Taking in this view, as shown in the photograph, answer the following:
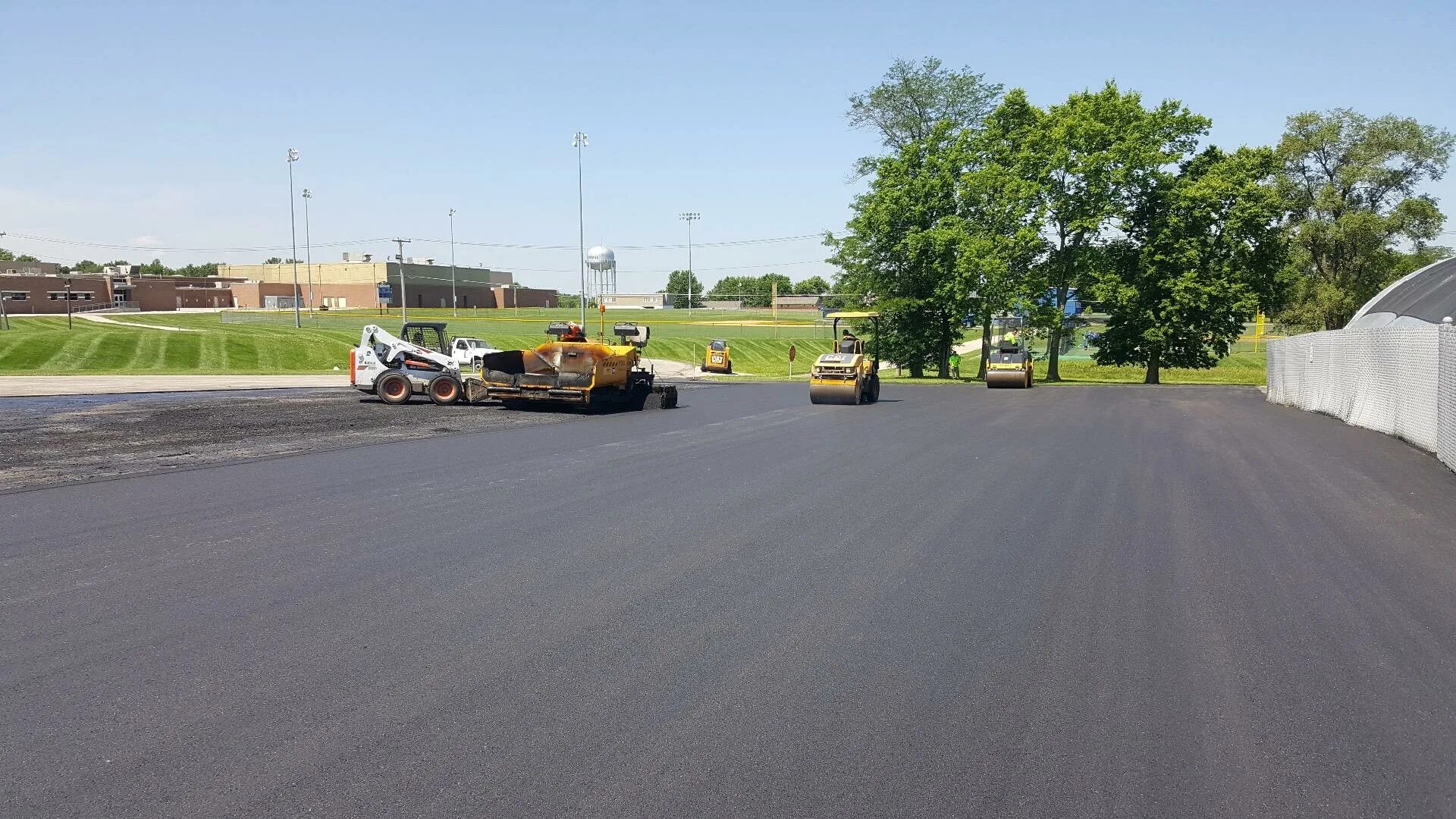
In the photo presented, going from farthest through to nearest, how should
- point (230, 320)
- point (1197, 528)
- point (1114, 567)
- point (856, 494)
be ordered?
point (230, 320) < point (856, 494) < point (1197, 528) < point (1114, 567)

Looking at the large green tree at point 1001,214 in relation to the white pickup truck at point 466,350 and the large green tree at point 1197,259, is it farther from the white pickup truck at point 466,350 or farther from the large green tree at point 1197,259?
the white pickup truck at point 466,350

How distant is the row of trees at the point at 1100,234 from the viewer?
49469 millimetres

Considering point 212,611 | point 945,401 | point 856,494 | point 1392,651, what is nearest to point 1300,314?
point 945,401

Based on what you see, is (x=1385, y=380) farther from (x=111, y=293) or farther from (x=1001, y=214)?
(x=111, y=293)

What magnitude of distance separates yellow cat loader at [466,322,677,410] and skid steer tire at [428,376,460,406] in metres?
0.38

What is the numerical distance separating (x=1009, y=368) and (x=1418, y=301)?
14.7m

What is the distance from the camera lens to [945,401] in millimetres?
31047

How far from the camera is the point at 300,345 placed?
56.9m

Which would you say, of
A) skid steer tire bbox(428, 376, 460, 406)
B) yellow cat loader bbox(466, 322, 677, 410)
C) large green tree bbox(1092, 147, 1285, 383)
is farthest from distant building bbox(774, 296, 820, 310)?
skid steer tire bbox(428, 376, 460, 406)

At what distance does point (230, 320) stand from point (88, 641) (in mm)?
88809

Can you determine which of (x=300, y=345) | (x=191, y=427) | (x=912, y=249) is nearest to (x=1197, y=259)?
(x=912, y=249)

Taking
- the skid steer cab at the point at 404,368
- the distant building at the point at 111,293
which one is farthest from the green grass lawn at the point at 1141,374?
the distant building at the point at 111,293

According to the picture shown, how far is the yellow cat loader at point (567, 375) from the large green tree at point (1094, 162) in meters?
30.8

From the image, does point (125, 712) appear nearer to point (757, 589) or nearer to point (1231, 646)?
point (757, 589)
